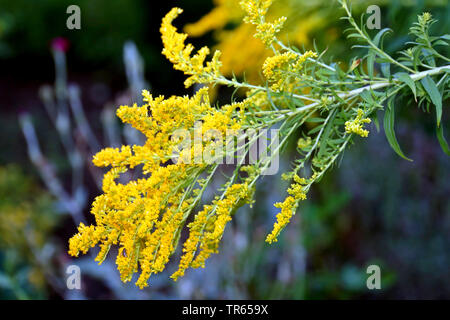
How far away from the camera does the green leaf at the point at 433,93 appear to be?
1.00 m

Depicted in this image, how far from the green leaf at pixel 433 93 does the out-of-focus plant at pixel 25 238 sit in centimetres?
201

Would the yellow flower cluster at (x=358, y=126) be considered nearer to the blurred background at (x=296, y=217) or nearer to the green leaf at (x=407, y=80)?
the green leaf at (x=407, y=80)

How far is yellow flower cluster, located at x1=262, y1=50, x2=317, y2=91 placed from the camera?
39.6 inches

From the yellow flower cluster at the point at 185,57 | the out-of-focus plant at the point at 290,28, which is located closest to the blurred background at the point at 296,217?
A: the out-of-focus plant at the point at 290,28

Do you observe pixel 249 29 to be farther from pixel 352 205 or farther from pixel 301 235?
pixel 352 205

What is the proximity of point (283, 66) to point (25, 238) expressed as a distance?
9.47 ft


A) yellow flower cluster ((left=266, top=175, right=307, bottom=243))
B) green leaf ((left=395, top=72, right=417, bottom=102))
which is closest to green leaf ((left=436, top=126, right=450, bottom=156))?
green leaf ((left=395, top=72, right=417, bottom=102))

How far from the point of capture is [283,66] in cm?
105
